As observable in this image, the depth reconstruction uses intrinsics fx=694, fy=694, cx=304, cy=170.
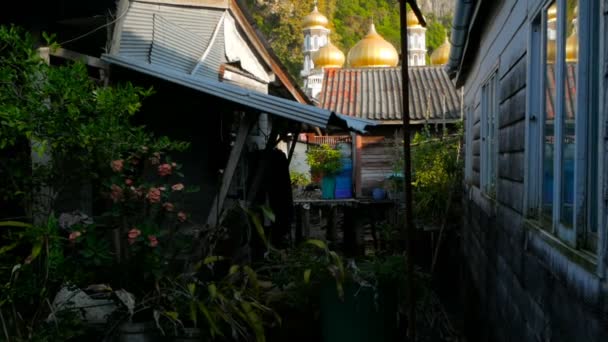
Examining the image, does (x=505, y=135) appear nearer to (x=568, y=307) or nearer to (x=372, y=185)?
(x=568, y=307)

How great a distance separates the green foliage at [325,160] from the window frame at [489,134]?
10.7m

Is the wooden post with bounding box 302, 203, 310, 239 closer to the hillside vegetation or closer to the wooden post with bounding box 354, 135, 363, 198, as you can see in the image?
the wooden post with bounding box 354, 135, 363, 198

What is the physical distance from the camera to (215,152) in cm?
916

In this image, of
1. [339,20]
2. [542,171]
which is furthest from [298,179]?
[339,20]

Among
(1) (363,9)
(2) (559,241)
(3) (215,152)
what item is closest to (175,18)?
(3) (215,152)

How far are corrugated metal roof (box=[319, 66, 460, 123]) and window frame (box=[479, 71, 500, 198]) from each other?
33.7 feet

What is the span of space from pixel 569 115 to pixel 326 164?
15.7m

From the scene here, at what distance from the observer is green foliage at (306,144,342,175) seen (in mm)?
18375

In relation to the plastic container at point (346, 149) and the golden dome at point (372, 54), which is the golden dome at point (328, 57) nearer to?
the golden dome at point (372, 54)

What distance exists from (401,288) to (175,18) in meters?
6.96

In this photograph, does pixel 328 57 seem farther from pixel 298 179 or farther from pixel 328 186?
pixel 328 186

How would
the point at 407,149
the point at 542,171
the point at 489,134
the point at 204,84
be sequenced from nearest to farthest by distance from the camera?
the point at 542,171
the point at 407,149
the point at 489,134
the point at 204,84

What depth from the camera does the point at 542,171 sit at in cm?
385

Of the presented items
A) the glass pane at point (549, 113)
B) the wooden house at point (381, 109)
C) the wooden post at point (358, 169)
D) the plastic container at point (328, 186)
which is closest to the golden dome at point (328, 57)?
the wooden house at point (381, 109)
